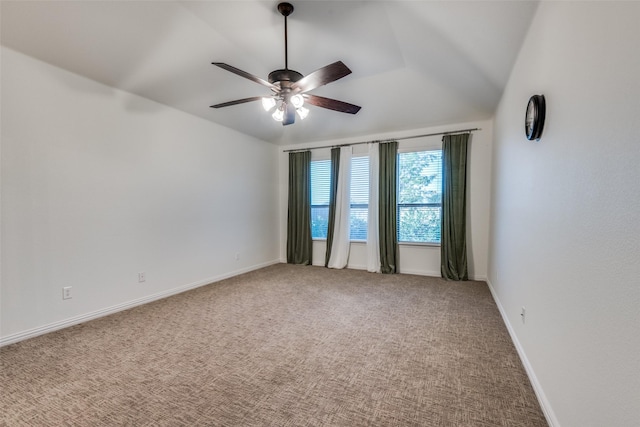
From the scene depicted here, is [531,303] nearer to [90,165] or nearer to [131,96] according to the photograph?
[90,165]

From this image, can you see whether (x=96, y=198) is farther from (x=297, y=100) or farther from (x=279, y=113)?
(x=297, y=100)

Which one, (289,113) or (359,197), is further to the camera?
(359,197)

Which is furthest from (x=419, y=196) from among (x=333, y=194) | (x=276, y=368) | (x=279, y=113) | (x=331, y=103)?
(x=276, y=368)

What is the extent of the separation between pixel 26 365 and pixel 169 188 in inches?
86.5

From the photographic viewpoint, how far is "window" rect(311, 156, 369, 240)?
16.7 ft

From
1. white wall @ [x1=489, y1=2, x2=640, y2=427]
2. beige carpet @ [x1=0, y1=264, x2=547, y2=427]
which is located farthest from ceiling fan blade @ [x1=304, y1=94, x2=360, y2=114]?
beige carpet @ [x1=0, y1=264, x2=547, y2=427]

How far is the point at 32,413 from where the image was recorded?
156cm

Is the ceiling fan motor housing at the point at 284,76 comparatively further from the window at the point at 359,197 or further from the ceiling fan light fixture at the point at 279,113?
the window at the point at 359,197

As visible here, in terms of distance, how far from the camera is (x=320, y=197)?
550 centimetres

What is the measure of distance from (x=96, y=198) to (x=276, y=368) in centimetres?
260

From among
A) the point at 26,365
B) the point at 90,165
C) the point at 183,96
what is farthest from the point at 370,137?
the point at 26,365

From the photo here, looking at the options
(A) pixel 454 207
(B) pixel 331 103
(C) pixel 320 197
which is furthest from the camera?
(C) pixel 320 197

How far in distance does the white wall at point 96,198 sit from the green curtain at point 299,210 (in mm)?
1443

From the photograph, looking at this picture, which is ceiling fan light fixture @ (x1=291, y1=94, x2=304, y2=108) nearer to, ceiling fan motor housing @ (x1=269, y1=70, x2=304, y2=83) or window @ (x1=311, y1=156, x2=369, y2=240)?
ceiling fan motor housing @ (x1=269, y1=70, x2=304, y2=83)
